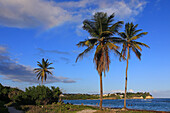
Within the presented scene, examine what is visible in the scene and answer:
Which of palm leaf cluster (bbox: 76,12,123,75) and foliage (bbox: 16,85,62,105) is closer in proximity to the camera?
palm leaf cluster (bbox: 76,12,123,75)

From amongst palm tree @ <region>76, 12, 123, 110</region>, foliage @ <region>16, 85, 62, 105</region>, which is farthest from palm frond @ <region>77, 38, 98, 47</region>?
foliage @ <region>16, 85, 62, 105</region>

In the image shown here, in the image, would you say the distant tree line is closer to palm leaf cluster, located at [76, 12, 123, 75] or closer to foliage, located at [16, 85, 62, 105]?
foliage, located at [16, 85, 62, 105]

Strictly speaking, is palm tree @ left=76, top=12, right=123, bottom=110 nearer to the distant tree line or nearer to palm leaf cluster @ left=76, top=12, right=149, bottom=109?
palm leaf cluster @ left=76, top=12, right=149, bottom=109

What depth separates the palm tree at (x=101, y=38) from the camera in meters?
22.7

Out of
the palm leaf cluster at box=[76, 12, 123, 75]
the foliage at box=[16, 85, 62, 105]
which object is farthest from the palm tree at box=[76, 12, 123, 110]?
the foliage at box=[16, 85, 62, 105]

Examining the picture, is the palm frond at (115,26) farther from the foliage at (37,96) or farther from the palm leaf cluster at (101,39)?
the foliage at (37,96)

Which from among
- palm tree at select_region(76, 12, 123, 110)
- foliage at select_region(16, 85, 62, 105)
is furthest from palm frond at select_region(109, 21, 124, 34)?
foliage at select_region(16, 85, 62, 105)

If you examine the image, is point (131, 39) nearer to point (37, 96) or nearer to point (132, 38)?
point (132, 38)

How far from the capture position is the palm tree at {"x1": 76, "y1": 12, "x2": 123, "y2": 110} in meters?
22.7

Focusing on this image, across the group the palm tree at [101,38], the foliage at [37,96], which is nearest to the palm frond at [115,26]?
the palm tree at [101,38]

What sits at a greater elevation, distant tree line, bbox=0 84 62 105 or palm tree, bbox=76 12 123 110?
palm tree, bbox=76 12 123 110

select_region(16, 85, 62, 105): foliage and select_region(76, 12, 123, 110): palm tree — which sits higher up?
select_region(76, 12, 123, 110): palm tree

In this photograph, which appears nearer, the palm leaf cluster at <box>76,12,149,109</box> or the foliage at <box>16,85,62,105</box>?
the palm leaf cluster at <box>76,12,149,109</box>

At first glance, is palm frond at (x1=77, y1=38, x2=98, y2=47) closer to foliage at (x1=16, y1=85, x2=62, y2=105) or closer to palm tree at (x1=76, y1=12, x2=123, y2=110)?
palm tree at (x1=76, y1=12, x2=123, y2=110)
